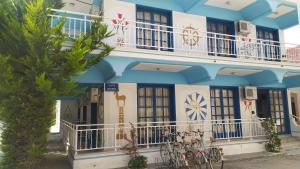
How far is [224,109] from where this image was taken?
37.3ft

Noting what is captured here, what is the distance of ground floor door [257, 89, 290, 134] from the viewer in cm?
1252

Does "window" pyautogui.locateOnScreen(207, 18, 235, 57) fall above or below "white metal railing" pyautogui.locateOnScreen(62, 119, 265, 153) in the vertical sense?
above

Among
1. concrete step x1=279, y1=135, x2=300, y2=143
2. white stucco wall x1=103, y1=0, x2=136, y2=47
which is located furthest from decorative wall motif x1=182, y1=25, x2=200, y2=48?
concrete step x1=279, y1=135, x2=300, y2=143

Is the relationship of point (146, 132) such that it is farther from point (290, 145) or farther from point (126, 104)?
point (290, 145)

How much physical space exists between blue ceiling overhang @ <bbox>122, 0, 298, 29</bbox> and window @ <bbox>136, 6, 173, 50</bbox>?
29cm

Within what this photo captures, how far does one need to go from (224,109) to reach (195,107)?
1713mm

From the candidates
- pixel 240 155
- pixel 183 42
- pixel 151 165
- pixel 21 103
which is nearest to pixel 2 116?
pixel 21 103

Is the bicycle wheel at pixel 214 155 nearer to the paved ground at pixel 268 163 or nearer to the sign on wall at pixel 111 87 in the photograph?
the paved ground at pixel 268 163

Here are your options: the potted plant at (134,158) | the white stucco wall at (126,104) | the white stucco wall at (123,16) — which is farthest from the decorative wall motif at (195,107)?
the white stucco wall at (123,16)

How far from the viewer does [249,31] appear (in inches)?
469

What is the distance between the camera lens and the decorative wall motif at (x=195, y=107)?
1039 centimetres

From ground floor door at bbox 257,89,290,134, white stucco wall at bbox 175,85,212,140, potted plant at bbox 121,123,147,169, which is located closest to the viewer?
potted plant at bbox 121,123,147,169

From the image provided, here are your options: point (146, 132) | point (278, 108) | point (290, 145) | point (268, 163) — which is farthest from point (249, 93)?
point (146, 132)

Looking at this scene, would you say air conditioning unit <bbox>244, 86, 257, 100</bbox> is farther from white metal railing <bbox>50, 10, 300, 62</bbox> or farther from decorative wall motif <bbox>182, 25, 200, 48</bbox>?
decorative wall motif <bbox>182, 25, 200, 48</bbox>
